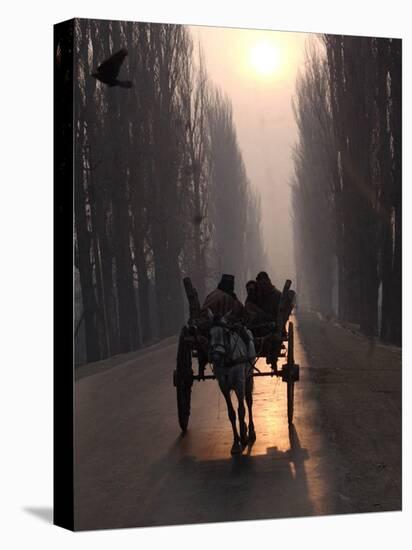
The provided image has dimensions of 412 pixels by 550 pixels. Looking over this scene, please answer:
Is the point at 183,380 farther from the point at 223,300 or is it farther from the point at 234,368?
the point at 223,300

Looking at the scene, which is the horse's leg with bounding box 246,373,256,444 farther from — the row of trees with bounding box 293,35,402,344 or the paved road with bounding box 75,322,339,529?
the row of trees with bounding box 293,35,402,344

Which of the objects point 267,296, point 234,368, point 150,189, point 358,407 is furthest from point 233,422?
point 150,189

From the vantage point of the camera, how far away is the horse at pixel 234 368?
39.6 feet

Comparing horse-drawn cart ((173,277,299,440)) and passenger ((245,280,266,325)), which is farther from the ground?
passenger ((245,280,266,325))

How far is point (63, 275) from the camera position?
11.6 m

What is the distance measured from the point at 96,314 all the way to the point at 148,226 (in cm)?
92

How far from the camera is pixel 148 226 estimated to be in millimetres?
11883

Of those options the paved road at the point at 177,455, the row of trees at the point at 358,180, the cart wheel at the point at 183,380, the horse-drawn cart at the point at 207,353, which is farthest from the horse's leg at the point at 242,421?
the row of trees at the point at 358,180

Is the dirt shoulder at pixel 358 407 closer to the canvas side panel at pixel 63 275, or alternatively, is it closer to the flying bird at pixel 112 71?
the canvas side panel at pixel 63 275

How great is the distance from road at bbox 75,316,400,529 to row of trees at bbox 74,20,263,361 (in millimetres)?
401

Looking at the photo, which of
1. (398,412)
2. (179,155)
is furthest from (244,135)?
(398,412)

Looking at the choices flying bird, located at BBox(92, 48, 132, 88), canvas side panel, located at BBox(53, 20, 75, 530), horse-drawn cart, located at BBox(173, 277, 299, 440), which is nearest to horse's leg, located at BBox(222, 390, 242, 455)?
horse-drawn cart, located at BBox(173, 277, 299, 440)

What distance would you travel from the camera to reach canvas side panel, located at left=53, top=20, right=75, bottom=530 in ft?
37.5

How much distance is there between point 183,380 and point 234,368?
A: 0.63 m
